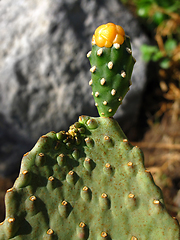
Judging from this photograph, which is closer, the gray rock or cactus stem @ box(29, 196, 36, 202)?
cactus stem @ box(29, 196, 36, 202)

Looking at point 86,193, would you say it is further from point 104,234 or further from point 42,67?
point 42,67

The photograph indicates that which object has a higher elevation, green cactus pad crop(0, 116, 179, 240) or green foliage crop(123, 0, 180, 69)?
green cactus pad crop(0, 116, 179, 240)

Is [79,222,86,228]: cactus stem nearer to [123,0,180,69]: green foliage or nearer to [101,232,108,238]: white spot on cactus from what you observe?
[101,232,108,238]: white spot on cactus

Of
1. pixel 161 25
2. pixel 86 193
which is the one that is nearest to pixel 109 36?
pixel 86 193

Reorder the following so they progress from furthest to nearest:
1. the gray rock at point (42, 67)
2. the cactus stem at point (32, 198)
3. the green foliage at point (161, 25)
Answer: the green foliage at point (161, 25) < the gray rock at point (42, 67) < the cactus stem at point (32, 198)

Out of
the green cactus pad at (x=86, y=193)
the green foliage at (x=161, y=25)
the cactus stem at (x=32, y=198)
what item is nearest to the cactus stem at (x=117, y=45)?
the green cactus pad at (x=86, y=193)

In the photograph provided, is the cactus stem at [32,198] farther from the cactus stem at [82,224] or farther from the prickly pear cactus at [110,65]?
the prickly pear cactus at [110,65]

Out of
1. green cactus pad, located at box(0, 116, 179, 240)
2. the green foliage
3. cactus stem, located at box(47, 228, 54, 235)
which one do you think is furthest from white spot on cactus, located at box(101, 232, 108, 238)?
the green foliage
